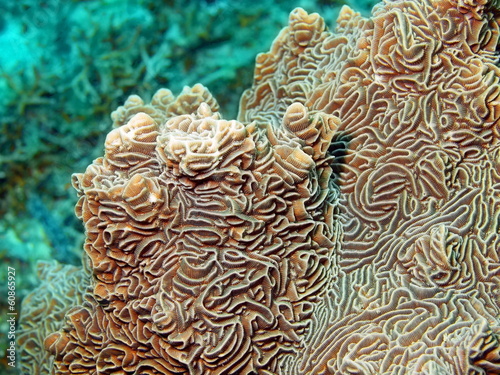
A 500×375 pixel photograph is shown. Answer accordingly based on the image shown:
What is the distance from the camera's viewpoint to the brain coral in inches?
102

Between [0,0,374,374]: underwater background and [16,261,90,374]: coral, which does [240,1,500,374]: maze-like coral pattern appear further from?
[0,0,374,374]: underwater background

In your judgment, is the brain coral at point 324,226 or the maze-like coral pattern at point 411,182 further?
the maze-like coral pattern at point 411,182

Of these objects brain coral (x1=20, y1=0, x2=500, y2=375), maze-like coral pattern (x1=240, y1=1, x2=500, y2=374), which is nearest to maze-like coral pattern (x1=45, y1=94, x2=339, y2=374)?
brain coral (x1=20, y1=0, x2=500, y2=375)

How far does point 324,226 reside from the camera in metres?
3.08

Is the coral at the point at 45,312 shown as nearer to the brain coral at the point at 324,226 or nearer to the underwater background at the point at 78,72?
the brain coral at the point at 324,226

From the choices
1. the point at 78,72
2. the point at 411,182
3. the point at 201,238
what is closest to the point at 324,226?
the point at 411,182

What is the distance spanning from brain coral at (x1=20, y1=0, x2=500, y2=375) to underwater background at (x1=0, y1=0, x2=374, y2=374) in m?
3.77

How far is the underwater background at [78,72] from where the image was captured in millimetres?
6457

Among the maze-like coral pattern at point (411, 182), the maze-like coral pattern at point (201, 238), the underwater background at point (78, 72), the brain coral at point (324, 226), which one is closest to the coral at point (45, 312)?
the brain coral at point (324, 226)

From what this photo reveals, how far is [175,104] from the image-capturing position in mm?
3893

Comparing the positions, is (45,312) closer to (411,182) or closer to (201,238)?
(201,238)

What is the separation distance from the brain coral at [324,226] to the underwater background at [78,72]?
3774mm

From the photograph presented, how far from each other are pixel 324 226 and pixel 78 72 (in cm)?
544

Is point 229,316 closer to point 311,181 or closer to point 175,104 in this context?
point 311,181
